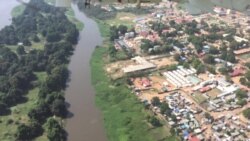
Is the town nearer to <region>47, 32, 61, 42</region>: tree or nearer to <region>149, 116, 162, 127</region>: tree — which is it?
<region>149, 116, 162, 127</region>: tree

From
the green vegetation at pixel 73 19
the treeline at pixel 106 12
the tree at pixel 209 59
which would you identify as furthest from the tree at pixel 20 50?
the tree at pixel 209 59

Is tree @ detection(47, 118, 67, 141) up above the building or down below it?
below

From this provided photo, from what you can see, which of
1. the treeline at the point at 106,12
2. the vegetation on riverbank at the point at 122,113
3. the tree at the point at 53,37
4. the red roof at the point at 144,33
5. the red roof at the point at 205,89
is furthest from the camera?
the treeline at the point at 106,12

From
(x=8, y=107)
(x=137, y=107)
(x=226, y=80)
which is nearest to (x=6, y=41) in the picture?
(x=8, y=107)

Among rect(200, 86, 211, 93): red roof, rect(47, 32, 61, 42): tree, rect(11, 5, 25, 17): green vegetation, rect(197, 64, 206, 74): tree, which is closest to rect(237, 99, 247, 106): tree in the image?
A: rect(200, 86, 211, 93): red roof

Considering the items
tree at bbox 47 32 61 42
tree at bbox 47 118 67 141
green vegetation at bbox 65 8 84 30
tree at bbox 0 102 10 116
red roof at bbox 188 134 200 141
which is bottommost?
tree at bbox 0 102 10 116

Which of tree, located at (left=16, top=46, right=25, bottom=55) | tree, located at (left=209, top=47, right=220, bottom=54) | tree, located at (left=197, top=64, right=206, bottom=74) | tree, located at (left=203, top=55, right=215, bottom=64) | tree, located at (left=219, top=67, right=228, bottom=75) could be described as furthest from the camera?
tree, located at (left=16, top=46, right=25, bottom=55)

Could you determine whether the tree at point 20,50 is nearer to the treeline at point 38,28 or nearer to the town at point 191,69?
the treeline at point 38,28
